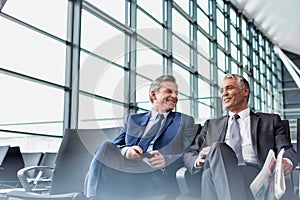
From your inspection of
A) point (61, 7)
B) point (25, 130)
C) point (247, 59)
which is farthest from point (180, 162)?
point (247, 59)

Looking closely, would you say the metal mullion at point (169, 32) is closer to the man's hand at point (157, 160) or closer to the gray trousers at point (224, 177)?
the man's hand at point (157, 160)

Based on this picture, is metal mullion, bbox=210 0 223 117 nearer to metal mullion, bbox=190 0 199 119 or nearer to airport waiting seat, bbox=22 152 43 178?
metal mullion, bbox=190 0 199 119

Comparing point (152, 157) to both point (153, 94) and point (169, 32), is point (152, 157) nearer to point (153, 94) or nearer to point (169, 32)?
point (153, 94)

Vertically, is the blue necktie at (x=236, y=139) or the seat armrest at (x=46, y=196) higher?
the blue necktie at (x=236, y=139)

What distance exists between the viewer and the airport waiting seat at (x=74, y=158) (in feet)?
7.33

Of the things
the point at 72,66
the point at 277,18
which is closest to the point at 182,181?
the point at 72,66

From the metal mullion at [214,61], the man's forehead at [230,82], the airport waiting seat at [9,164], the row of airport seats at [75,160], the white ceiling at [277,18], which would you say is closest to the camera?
the row of airport seats at [75,160]

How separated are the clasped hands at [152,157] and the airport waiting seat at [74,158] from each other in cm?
40

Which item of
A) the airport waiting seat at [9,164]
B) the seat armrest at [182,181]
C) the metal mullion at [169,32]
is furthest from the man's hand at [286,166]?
the metal mullion at [169,32]

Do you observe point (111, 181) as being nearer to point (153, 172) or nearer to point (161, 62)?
point (153, 172)

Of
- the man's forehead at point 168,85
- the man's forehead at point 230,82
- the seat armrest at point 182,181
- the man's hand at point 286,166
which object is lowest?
the seat armrest at point 182,181

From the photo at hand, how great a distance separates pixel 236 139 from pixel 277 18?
1193 cm

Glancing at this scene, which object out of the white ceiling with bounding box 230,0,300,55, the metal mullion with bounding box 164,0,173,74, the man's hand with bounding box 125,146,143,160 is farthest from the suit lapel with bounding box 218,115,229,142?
the white ceiling with bounding box 230,0,300,55

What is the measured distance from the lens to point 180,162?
212cm
